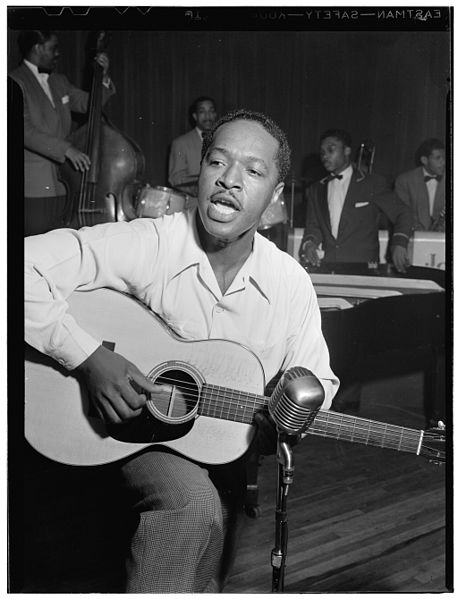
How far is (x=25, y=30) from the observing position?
7.40 feet

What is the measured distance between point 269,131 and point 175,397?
2.80ft

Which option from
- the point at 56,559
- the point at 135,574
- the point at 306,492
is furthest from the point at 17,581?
the point at 306,492

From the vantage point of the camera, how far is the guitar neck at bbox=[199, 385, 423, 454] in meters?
2.15

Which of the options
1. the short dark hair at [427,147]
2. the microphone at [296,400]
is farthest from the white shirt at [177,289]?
the short dark hair at [427,147]

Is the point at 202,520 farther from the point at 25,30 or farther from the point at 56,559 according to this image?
the point at 25,30

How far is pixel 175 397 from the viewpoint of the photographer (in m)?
2.14

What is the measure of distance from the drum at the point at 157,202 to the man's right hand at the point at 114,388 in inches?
17.7

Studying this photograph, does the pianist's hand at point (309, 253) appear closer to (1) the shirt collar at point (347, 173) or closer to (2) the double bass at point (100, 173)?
(1) the shirt collar at point (347, 173)

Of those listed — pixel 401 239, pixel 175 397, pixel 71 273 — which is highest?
pixel 401 239

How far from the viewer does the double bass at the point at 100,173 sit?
2223 millimetres

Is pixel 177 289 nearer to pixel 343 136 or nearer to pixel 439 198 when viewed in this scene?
pixel 343 136

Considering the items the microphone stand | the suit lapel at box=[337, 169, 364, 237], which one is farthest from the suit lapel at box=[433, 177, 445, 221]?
the microphone stand

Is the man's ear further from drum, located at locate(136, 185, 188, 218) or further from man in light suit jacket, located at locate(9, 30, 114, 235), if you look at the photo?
man in light suit jacket, located at locate(9, 30, 114, 235)

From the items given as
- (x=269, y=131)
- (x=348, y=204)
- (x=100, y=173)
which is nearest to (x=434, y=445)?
(x=348, y=204)
